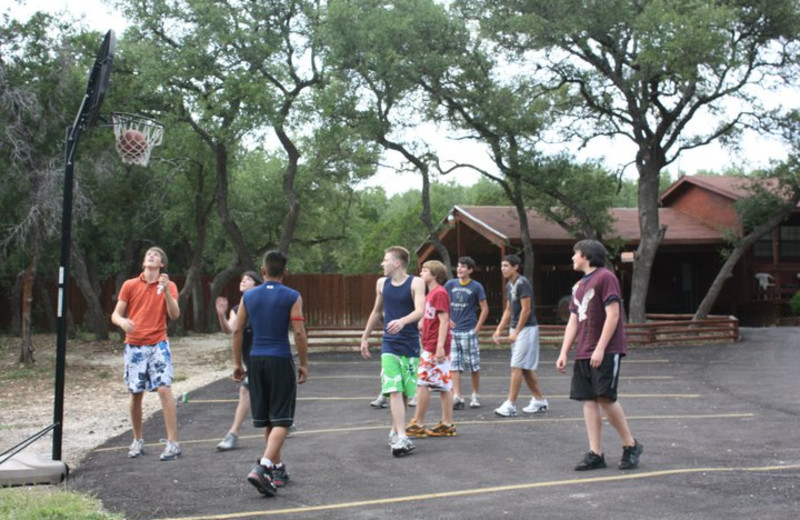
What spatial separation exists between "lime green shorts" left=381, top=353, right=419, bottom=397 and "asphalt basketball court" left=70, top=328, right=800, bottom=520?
0.59 m

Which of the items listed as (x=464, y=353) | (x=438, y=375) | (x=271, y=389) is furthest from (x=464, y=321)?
(x=271, y=389)

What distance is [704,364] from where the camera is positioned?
17.3 m

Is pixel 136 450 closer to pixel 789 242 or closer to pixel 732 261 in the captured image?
pixel 732 261

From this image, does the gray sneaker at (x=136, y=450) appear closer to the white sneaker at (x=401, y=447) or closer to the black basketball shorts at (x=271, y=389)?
the black basketball shorts at (x=271, y=389)

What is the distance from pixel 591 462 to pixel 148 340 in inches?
164

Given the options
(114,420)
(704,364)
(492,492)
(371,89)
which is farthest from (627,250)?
(492,492)

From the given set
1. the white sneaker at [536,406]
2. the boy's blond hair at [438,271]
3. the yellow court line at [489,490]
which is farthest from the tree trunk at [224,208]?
the yellow court line at [489,490]

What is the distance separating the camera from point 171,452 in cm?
802

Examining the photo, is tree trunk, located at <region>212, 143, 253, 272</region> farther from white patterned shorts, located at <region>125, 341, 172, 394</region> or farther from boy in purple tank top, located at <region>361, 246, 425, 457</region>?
boy in purple tank top, located at <region>361, 246, 425, 457</region>

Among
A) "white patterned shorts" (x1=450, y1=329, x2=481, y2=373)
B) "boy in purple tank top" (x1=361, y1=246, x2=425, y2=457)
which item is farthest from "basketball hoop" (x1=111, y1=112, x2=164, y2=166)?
"boy in purple tank top" (x1=361, y1=246, x2=425, y2=457)

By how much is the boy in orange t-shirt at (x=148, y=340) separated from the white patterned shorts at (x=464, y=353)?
383cm

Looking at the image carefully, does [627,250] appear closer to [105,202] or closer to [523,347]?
[105,202]

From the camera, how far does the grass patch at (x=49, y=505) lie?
5.52 meters

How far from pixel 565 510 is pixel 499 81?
20173 mm
